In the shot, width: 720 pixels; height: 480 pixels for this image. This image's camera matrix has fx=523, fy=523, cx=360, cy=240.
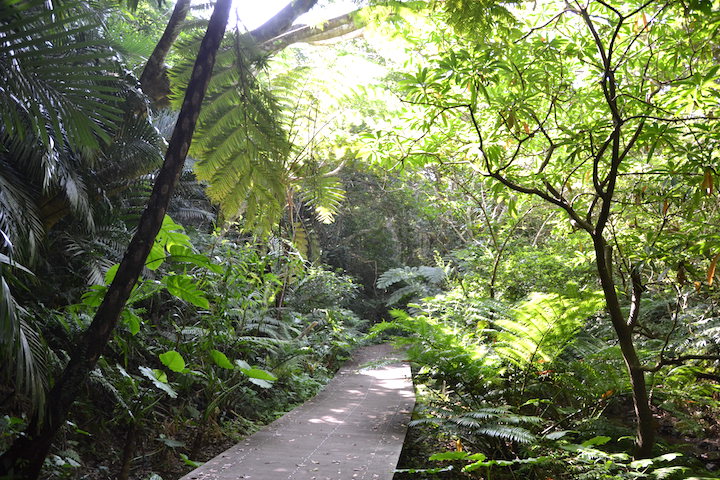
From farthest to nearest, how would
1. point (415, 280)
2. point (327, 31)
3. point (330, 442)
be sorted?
1. point (415, 280)
2. point (327, 31)
3. point (330, 442)

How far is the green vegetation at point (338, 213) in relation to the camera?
7.22 feet

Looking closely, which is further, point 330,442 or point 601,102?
point 330,442

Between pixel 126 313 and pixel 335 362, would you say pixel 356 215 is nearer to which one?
pixel 335 362

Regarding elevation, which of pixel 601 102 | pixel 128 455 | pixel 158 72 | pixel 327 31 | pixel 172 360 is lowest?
pixel 128 455

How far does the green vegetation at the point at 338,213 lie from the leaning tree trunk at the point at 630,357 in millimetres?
13

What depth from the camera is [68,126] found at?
213 centimetres

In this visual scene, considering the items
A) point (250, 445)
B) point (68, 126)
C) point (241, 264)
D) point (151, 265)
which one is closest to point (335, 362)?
point (241, 264)

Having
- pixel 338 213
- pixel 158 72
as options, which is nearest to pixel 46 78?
pixel 338 213

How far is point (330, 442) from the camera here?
3912mm

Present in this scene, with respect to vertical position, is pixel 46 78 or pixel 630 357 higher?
pixel 46 78

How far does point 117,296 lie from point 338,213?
1.48m

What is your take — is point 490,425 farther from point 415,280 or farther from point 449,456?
point 415,280

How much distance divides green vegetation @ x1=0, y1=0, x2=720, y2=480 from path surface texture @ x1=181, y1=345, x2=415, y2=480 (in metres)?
0.35

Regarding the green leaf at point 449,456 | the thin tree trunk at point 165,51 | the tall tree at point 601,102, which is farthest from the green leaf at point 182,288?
the thin tree trunk at point 165,51
